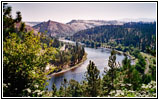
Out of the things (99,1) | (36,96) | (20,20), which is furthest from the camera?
(20,20)

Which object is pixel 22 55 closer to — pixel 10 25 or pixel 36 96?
pixel 36 96

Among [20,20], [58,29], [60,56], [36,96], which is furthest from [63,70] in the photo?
[58,29]

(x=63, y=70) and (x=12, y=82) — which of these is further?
(x=63, y=70)

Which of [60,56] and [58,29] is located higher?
[58,29]

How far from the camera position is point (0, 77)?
3.51m

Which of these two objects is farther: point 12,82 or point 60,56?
point 60,56

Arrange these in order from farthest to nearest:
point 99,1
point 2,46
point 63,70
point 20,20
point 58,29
Result: point 58,29, point 63,70, point 20,20, point 99,1, point 2,46

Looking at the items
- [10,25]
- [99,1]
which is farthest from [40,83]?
[10,25]

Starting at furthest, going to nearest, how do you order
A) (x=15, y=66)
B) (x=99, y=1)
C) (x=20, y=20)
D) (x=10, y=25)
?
(x=20, y=20) < (x=10, y=25) < (x=99, y=1) < (x=15, y=66)

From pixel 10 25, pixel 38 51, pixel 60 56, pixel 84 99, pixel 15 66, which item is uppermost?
pixel 10 25

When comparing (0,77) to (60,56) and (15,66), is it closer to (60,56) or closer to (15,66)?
(15,66)

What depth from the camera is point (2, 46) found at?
3.80m

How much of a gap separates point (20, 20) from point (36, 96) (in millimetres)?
3910

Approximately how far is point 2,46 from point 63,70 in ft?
147
